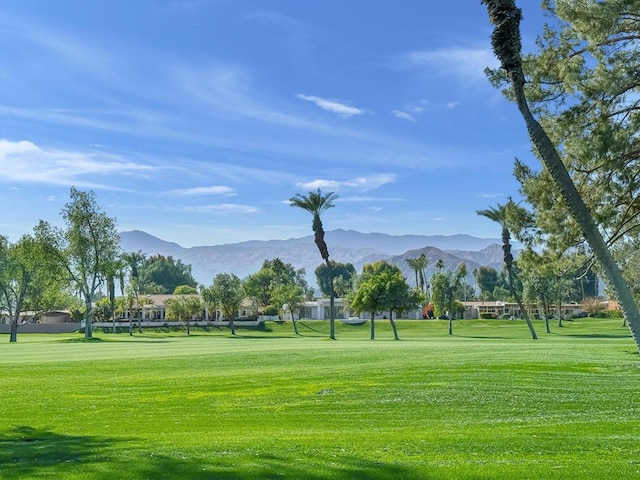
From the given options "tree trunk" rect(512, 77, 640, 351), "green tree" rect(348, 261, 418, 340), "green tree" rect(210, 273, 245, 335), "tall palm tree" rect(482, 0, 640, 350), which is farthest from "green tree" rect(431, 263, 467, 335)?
"tree trunk" rect(512, 77, 640, 351)

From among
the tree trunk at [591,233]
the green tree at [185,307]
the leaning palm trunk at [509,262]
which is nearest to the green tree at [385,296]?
the leaning palm trunk at [509,262]

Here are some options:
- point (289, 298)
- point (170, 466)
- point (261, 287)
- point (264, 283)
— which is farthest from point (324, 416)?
point (264, 283)

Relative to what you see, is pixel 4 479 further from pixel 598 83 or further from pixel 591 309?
pixel 591 309

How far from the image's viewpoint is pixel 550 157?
14.8 m

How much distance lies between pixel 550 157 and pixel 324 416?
9.41m

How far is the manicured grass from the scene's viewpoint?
432 inches

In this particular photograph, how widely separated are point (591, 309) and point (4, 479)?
433 feet

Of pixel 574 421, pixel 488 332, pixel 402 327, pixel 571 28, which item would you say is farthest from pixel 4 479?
pixel 402 327

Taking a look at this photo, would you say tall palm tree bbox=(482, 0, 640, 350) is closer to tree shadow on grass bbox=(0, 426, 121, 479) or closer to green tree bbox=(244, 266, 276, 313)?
tree shadow on grass bbox=(0, 426, 121, 479)

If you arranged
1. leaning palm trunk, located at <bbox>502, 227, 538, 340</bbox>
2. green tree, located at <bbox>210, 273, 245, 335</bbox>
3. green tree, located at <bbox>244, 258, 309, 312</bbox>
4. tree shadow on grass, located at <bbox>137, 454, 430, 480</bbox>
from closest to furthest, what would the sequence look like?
tree shadow on grass, located at <bbox>137, 454, 430, 480</bbox> < leaning palm trunk, located at <bbox>502, 227, 538, 340</bbox> < green tree, located at <bbox>210, 273, 245, 335</bbox> < green tree, located at <bbox>244, 258, 309, 312</bbox>

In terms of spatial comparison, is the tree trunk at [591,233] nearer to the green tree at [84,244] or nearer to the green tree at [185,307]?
the green tree at [84,244]

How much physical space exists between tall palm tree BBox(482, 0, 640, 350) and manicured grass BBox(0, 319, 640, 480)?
9.67ft

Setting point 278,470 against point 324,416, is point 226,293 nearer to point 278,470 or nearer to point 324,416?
point 324,416

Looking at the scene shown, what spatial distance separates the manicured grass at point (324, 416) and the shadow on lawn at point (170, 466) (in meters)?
0.03
